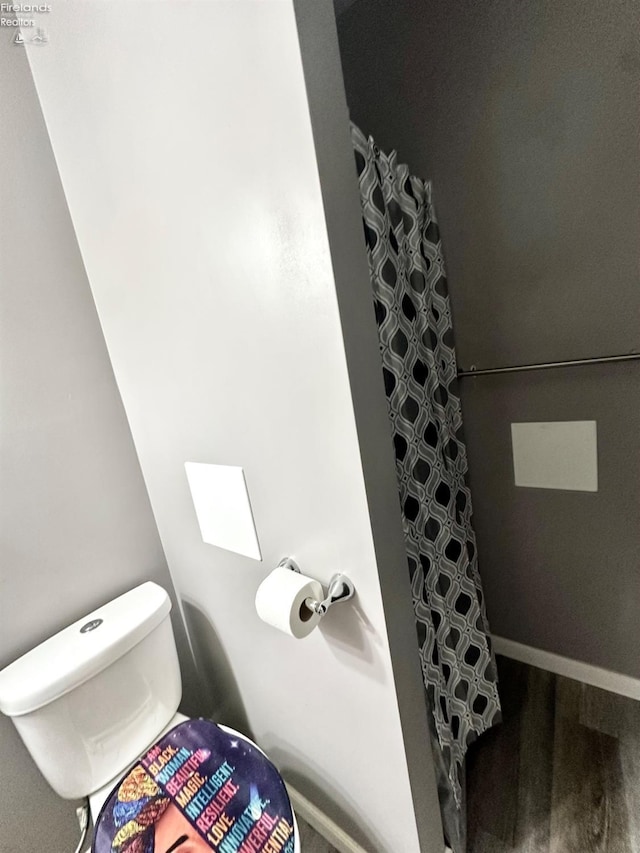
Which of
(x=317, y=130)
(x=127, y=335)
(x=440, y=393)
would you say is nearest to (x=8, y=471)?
(x=127, y=335)

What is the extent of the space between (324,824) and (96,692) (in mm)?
789

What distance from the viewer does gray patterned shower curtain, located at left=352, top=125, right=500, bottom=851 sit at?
101 centimetres

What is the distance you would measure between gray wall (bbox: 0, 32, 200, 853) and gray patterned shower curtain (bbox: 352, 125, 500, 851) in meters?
0.86

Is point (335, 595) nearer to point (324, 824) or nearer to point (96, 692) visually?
point (96, 692)

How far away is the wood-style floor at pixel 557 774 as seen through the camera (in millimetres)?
1125

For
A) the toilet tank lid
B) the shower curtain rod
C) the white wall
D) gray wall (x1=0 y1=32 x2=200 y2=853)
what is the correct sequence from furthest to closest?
the shower curtain rod < gray wall (x1=0 y1=32 x2=200 y2=853) < the toilet tank lid < the white wall

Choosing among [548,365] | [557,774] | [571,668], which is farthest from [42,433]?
[571,668]

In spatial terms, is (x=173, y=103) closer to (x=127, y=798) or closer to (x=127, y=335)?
(x=127, y=335)

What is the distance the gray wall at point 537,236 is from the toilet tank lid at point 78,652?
124 cm

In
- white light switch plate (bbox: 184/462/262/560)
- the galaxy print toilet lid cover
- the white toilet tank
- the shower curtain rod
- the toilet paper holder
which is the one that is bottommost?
the galaxy print toilet lid cover

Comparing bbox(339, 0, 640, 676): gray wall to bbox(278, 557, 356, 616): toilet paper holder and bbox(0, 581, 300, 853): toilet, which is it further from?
bbox(0, 581, 300, 853): toilet

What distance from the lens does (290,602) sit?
81 centimetres

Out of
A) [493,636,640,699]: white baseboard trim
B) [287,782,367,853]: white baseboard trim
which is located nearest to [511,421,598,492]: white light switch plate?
[493,636,640,699]: white baseboard trim

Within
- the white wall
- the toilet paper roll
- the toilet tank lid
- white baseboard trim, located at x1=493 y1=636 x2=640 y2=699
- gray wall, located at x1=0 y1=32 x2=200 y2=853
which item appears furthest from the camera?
white baseboard trim, located at x1=493 y1=636 x2=640 y2=699
